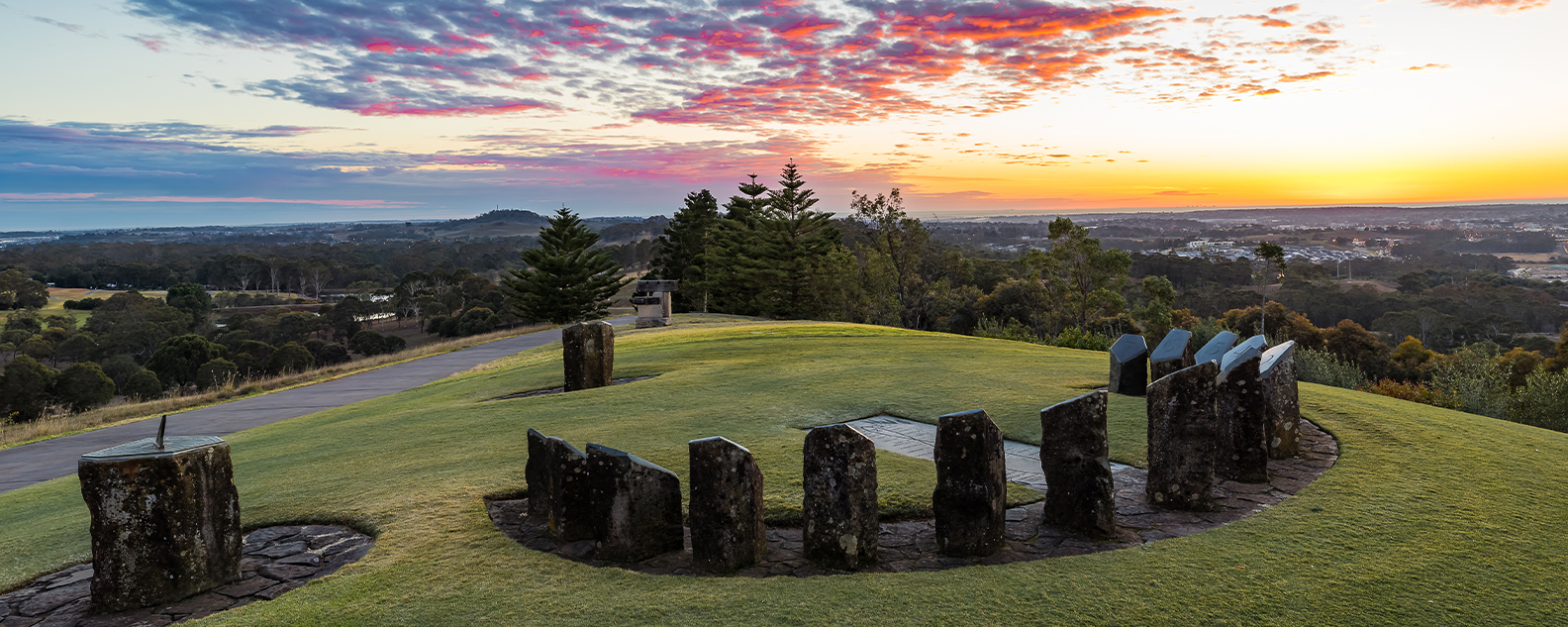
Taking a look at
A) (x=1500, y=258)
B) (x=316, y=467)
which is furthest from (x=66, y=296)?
(x=1500, y=258)

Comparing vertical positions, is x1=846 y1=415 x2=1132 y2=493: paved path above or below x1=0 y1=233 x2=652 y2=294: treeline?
below

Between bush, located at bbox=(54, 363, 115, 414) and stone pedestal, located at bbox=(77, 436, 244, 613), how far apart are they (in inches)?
1524

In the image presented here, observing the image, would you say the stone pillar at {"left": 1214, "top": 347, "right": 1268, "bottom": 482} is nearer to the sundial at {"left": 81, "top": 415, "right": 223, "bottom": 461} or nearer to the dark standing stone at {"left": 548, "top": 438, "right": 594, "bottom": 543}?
the dark standing stone at {"left": 548, "top": 438, "right": 594, "bottom": 543}

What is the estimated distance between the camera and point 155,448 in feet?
13.4

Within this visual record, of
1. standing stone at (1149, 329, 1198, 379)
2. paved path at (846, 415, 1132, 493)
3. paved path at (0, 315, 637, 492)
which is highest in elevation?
standing stone at (1149, 329, 1198, 379)

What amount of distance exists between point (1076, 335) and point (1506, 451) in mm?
13462

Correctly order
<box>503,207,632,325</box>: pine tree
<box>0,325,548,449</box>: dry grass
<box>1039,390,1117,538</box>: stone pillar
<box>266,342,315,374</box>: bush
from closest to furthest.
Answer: <box>1039,390,1117,538</box>: stone pillar < <box>0,325,548,449</box>: dry grass < <box>266,342,315,374</box>: bush < <box>503,207,632,325</box>: pine tree

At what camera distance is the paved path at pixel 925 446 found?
586cm

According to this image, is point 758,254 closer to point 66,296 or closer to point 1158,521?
Result: point 1158,521

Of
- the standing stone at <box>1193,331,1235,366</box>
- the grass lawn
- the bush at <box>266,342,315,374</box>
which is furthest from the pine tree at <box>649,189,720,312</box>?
the standing stone at <box>1193,331,1235,366</box>

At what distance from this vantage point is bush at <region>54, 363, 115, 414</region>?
3272cm

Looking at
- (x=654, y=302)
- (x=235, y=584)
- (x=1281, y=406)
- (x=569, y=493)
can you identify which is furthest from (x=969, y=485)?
(x=654, y=302)

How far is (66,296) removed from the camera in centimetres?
7638

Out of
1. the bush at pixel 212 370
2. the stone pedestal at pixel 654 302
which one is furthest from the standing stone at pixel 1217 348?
the bush at pixel 212 370
